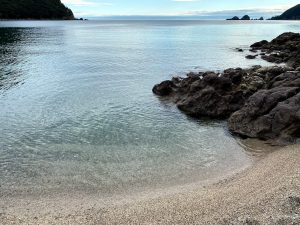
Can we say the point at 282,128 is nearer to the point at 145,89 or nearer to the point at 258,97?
the point at 258,97

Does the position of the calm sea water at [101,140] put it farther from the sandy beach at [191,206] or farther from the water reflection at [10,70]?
the sandy beach at [191,206]

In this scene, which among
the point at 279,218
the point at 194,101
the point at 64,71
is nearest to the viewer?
the point at 279,218

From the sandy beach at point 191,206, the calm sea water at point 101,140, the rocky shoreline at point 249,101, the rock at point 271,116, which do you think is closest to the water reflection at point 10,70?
the calm sea water at point 101,140

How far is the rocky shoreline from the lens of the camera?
25062 mm

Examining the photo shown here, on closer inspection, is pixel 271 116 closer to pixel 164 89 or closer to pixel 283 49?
pixel 164 89

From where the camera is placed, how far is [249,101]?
28.9 meters

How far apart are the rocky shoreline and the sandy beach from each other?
6223 mm

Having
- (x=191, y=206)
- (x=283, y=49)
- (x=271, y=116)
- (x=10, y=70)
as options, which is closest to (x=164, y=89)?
(x=271, y=116)

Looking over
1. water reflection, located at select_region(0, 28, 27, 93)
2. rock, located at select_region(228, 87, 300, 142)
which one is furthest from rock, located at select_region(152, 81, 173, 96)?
water reflection, located at select_region(0, 28, 27, 93)

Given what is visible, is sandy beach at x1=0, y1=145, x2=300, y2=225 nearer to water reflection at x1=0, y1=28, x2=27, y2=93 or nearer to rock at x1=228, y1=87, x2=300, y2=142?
rock at x1=228, y1=87, x2=300, y2=142

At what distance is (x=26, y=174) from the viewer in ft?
66.3

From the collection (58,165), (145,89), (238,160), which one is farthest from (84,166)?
(145,89)

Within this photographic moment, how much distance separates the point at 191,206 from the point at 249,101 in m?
15.2

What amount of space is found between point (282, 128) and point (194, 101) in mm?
10258
